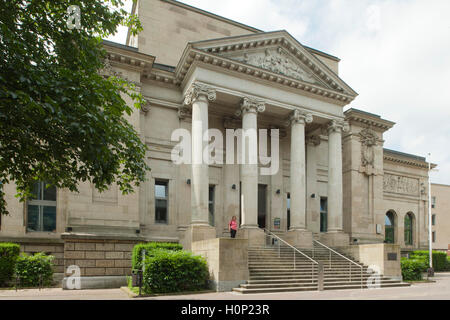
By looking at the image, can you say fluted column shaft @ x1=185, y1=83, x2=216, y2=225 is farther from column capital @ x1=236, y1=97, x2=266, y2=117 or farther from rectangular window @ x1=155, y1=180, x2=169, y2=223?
rectangular window @ x1=155, y1=180, x2=169, y2=223

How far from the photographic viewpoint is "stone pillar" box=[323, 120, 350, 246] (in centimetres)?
2397

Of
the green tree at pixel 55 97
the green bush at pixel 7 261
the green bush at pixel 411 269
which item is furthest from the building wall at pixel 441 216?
the green tree at pixel 55 97

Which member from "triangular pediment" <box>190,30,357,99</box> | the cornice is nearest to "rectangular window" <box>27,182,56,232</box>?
"triangular pediment" <box>190,30,357,99</box>

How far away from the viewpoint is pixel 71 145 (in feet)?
33.5

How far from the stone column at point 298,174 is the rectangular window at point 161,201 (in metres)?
7.90

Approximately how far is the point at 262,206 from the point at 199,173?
7.69m

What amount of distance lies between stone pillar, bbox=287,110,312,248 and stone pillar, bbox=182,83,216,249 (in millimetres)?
5579

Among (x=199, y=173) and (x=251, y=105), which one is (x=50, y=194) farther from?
(x=251, y=105)

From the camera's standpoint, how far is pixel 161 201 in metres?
22.9

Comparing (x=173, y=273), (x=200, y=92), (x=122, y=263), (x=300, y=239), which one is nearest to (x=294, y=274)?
(x=300, y=239)

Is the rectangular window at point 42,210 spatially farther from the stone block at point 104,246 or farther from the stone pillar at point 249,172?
the stone pillar at point 249,172

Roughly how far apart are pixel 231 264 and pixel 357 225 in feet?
54.9

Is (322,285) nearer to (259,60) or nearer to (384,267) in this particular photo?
(384,267)

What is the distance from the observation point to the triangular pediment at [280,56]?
2197 cm
